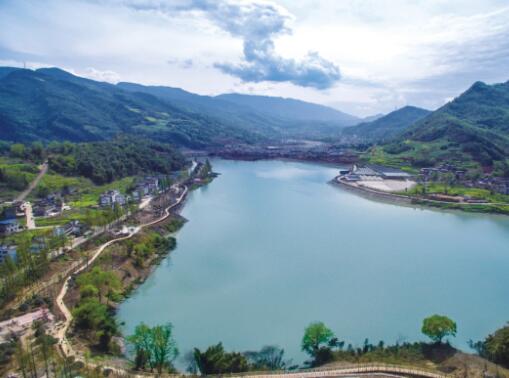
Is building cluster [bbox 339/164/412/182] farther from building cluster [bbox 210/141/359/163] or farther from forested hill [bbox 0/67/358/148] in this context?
forested hill [bbox 0/67/358/148]

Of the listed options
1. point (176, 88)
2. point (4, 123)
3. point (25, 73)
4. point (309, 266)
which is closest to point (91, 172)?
point (309, 266)

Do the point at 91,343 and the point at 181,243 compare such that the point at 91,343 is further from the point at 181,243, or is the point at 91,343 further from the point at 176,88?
the point at 176,88

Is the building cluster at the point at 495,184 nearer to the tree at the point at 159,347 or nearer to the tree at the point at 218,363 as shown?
the tree at the point at 218,363

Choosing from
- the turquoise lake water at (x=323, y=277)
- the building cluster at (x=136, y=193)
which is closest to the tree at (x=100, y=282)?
the turquoise lake water at (x=323, y=277)

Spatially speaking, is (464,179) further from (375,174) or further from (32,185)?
(32,185)

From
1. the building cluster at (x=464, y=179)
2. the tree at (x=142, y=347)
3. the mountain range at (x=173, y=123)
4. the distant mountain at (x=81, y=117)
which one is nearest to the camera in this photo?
the tree at (x=142, y=347)
